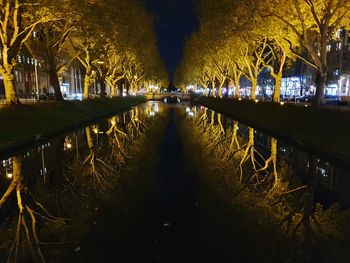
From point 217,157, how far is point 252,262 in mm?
A: 10941

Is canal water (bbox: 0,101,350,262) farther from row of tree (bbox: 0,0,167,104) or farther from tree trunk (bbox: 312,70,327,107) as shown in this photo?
row of tree (bbox: 0,0,167,104)

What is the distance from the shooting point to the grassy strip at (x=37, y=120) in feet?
66.4

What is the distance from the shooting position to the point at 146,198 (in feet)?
36.2

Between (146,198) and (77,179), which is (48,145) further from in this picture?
(146,198)

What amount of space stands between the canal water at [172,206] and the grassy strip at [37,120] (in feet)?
7.02

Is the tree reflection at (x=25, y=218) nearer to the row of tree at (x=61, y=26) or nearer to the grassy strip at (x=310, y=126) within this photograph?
the row of tree at (x=61, y=26)

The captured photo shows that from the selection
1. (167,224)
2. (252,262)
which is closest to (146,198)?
(167,224)

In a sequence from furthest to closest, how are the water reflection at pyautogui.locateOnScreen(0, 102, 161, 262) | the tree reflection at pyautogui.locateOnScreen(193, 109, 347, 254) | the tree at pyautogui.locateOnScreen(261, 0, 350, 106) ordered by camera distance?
1. the tree at pyautogui.locateOnScreen(261, 0, 350, 106)
2. the tree reflection at pyautogui.locateOnScreen(193, 109, 347, 254)
3. the water reflection at pyautogui.locateOnScreen(0, 102, 161, 262)

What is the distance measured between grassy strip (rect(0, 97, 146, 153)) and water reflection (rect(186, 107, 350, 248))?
11.4 metres

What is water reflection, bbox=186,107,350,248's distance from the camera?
9.18 metres

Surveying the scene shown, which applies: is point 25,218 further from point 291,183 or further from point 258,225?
point 291,183

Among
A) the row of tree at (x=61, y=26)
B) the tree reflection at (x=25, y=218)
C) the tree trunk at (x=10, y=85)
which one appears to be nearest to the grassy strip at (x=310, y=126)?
the tree reflection at (x=25, y=218)

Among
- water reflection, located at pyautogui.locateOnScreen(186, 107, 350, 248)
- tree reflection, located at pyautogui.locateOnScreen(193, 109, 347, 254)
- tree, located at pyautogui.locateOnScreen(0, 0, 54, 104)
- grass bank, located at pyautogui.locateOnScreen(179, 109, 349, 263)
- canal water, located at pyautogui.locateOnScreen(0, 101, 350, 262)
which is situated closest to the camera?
grass bank, located at pyautogui.locateOnScreen(179, 109, 349, 263)

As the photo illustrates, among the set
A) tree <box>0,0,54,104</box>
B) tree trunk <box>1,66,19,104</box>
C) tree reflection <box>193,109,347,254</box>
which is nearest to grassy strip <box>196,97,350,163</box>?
tree reflection <box>193,109,347,254</box>
